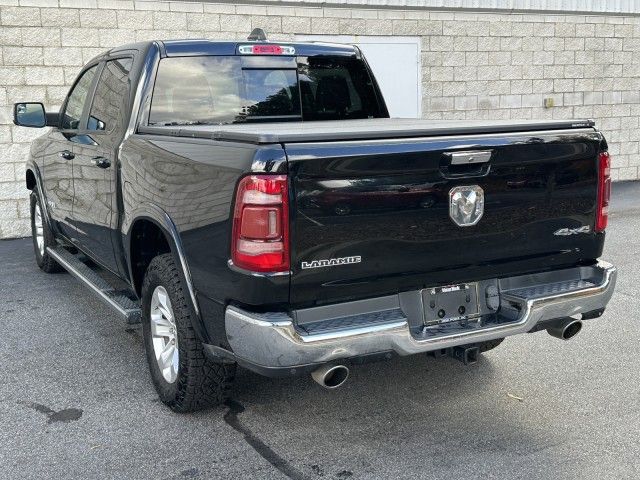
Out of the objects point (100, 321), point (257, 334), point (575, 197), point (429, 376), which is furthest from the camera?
point (100, 321)

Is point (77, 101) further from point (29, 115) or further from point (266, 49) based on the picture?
point (266, 49)

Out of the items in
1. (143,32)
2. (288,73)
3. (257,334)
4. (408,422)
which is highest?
(143,32)

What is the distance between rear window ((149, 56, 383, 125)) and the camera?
498 centimetres

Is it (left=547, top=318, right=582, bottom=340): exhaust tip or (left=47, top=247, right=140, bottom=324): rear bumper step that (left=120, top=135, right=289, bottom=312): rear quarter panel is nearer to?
(left=47, top=247, right=140, bottom=324): rear bumper step

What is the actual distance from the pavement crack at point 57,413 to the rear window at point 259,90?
179 centimetres

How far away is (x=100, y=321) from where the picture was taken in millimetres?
5914

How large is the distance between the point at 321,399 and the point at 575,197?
1.75 meters

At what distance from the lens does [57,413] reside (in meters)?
4.21

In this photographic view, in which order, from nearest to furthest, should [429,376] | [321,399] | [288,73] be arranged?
[321,399]
[429,376]
[288,73]

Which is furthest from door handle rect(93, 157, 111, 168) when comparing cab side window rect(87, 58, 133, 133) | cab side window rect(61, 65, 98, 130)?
cab side window rect(61, 65, 98, 130)

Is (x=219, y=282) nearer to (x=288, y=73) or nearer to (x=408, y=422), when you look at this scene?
(x=408, y=422)

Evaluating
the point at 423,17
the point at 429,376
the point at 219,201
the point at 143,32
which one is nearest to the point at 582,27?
the point at 423,17

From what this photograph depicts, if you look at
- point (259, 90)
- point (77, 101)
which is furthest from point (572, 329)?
point (77, 101)

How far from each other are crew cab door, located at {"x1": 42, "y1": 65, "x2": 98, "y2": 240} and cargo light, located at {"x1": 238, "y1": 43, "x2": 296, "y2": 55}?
52.2 inches
